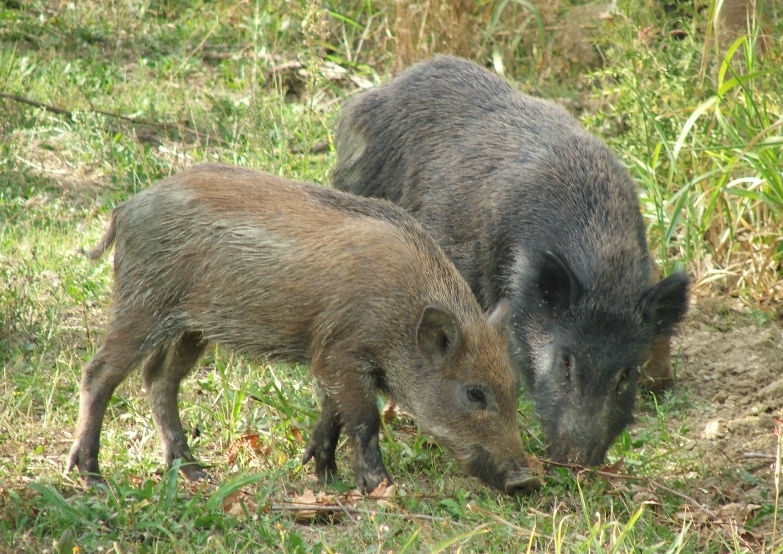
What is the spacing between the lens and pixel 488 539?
14.8ft

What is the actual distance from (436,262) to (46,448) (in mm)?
2015

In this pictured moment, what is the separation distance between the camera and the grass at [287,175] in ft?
14.6

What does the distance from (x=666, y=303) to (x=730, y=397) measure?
1208 mm

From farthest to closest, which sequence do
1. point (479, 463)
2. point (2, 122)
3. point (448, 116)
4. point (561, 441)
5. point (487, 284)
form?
point (2, 122), point (448, 116), point (487, 284), point (561, 441), point (479, 463)

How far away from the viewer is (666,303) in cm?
538

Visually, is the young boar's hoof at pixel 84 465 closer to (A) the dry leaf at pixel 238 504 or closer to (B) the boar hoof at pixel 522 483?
(A) the dry leaf at pixel 238 504

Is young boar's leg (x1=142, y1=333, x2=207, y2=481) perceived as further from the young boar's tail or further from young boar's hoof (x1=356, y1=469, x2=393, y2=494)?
young boar's hoof (x1=356, y1=469, x2=393, y2=494)

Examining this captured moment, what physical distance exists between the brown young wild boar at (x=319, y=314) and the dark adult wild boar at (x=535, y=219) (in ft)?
1.55

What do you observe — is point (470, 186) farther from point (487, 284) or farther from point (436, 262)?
point (436, 262)

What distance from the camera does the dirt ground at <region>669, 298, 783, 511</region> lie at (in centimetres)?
528

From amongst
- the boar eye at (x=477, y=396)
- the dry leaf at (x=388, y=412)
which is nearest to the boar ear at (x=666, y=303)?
the boar eye at (x=477, y=396)

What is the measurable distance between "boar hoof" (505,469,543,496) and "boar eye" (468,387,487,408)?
1.11 ft

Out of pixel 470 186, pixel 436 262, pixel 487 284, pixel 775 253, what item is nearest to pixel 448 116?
pixel 470 186

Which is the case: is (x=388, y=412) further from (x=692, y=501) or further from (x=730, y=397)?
(x=730, y=397)
